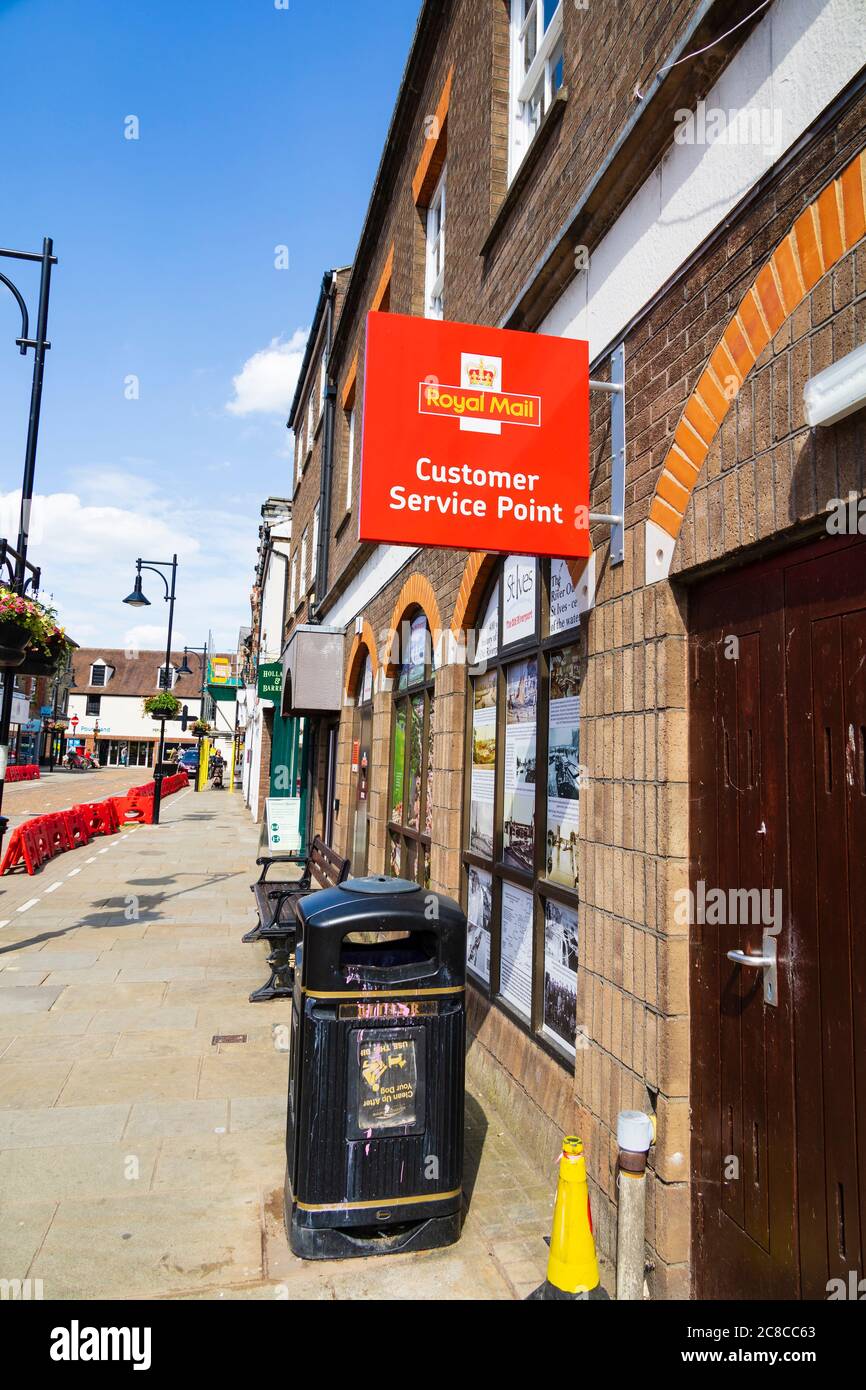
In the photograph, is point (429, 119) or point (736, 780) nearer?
point (736, 780)

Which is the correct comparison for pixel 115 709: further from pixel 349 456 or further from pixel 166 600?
pixel 349 456

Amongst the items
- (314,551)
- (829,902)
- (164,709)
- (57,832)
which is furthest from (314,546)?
(829,902)

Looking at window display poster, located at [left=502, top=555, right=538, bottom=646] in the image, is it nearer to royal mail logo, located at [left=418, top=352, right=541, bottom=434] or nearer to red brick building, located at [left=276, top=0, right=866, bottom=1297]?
red brick building, located at [left=276, top=0, right=866, bottom=1297]

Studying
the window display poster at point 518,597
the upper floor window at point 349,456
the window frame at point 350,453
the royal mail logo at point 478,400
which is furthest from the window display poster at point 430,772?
the upper floor window at point 349,456

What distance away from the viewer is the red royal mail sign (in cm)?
342

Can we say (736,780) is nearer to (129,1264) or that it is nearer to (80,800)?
(129,1264)

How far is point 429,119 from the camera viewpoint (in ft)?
26.4

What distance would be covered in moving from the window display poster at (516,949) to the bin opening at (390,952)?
1.21 meters

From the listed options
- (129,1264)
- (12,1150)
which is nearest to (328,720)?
(12,1150)

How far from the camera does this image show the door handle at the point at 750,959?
8.51ft

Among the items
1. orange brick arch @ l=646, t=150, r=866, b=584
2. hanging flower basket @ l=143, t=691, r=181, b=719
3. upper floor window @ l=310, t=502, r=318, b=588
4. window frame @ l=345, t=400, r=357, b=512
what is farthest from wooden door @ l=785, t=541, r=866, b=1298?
hanging flower basket @ l=143, t=691, r=181, b=719
